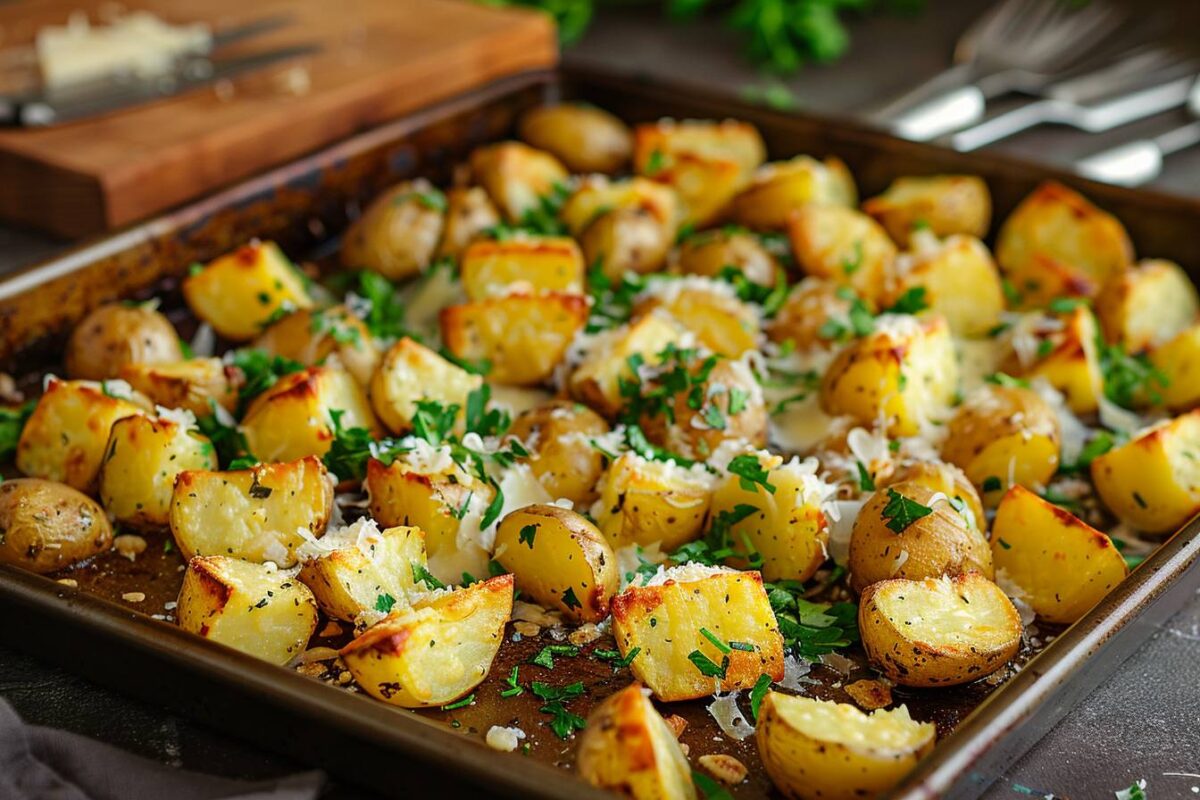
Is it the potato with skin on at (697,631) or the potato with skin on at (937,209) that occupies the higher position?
the potato with skin on at (937,209)

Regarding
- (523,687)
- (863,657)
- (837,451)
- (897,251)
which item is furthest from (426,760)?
(897,251)

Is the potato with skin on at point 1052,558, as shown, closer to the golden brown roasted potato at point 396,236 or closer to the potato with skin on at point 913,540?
the potato with skin on at point 913,540

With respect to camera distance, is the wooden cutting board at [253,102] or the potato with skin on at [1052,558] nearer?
the potato with skin on at [1052,558]

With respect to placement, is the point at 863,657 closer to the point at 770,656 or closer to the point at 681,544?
the point at 770,656

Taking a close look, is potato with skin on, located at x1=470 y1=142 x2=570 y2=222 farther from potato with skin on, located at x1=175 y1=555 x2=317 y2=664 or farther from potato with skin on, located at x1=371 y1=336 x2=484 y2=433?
potato with skin on, located at x1=175 y1=555 x2=317 y2=664

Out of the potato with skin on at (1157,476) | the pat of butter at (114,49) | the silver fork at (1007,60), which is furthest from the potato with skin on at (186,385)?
the silver fork at (1007,60)

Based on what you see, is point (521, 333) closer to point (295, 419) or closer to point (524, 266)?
point (524, 266)
